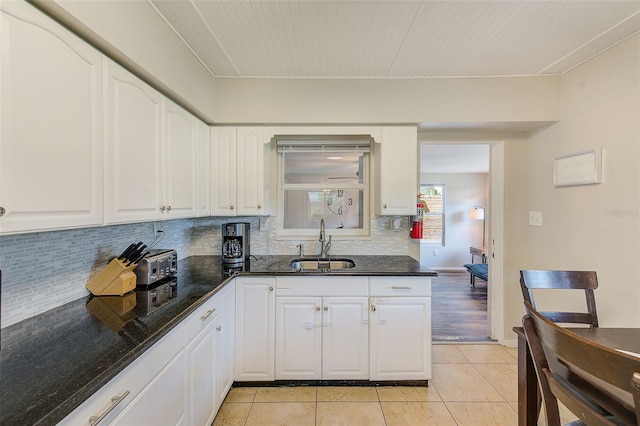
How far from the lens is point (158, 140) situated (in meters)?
1.64

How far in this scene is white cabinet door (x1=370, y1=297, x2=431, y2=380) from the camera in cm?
205

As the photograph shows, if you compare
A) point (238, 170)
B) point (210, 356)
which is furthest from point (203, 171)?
point (210, 356)

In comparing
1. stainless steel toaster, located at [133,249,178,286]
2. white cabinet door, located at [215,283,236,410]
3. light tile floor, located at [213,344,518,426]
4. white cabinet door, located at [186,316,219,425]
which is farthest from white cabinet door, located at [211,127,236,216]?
light tile floor, located at [213,344,518,426]

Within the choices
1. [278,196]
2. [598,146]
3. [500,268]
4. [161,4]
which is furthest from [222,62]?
[500,268]

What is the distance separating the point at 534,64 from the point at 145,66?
2.79 meters

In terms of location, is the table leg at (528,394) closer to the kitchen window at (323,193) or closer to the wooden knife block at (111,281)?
the kitchen window at (323,193)

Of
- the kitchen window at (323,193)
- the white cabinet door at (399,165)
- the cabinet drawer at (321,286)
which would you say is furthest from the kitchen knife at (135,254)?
the white cabinet door at (399,165)

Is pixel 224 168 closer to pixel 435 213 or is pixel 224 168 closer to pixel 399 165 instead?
pixel 399 165

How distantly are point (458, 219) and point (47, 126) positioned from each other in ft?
23.1

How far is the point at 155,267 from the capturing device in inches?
66.9

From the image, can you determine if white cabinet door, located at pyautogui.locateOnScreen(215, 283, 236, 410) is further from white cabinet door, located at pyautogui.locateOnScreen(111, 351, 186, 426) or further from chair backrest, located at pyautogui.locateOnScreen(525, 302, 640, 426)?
chair backrest, located at pyautogui.locateOnScreen(525, 302, 640, 426)

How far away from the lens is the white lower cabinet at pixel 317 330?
2049 millimetres

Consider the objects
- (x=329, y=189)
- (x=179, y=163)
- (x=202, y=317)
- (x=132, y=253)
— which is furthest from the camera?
(x=329, y=189)

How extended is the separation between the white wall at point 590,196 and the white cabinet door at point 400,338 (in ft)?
4.07
